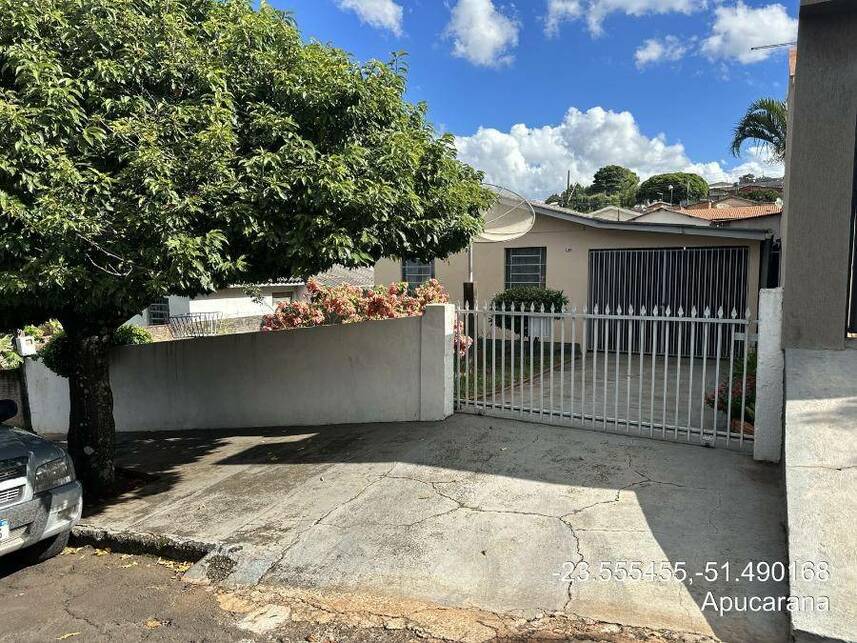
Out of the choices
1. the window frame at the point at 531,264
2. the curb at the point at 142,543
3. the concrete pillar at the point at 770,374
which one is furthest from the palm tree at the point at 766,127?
the curb at the point at 142,543

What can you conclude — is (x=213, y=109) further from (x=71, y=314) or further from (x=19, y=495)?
(x=19, y=495)

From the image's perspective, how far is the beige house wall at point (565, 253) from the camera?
1125cm

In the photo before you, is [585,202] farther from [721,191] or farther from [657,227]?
[657,227]

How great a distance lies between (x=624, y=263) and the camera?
12203 mm

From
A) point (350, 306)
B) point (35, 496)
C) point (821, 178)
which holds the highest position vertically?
point (821, 178)

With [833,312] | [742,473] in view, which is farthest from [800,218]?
[742,473]

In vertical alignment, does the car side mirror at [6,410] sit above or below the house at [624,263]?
below

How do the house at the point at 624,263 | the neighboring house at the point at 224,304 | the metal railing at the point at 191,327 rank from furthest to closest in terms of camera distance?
the neighboring house at the point at 224,304 → the metal railing at the point at 191,327 → the house at the point at 624,263

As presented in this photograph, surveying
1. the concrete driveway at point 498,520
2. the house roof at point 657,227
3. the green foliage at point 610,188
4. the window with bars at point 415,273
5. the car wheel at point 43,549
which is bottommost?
the car wheel at point 43,549

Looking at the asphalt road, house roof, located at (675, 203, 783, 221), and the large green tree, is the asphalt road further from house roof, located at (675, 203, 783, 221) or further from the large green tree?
house roof, located at (675, 203, 783, 221)

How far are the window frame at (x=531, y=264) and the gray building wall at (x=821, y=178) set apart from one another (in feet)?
25.8

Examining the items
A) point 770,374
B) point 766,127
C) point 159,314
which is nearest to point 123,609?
point 770,374

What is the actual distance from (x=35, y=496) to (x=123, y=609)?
1.31m

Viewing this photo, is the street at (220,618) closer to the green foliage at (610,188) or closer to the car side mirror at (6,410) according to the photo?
the car side mirror at (6,410)
